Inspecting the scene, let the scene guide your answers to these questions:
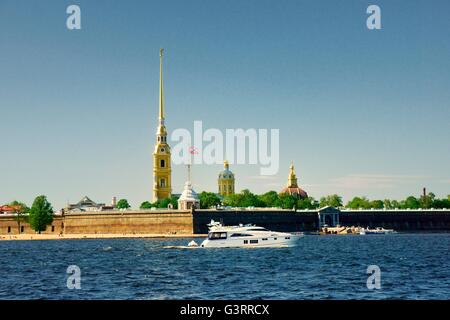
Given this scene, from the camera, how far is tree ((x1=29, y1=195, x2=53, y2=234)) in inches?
5167

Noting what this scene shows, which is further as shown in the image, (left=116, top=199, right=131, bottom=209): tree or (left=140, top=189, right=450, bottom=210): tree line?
(left=116, top=199, right=131, bottom=209): tree

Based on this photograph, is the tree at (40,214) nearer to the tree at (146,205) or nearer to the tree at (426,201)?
the tree at (146,205)

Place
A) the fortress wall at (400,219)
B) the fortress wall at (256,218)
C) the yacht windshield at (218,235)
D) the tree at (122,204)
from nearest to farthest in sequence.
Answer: the yacht windshield at (218,235) < the fortress wall at (256,218) < the fortress wall at (400,219) < the tree at (122,204)

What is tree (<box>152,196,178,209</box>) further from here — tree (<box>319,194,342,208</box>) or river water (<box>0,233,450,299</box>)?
river water (<box>0,233,450,299</box>)

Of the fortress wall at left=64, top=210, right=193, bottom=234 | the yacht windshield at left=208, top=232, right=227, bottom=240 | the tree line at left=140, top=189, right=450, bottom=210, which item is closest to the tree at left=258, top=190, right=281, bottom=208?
the tree line at left=140, top=189, right=450, bottom=210

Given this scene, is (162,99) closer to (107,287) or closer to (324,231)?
(324,231)

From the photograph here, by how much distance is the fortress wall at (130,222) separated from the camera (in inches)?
4811

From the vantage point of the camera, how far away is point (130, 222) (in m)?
126

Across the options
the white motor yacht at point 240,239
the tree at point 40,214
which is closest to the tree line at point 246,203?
the tree at point 40,214

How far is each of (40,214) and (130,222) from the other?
56.4 ft

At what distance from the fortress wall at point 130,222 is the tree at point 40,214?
3.34m

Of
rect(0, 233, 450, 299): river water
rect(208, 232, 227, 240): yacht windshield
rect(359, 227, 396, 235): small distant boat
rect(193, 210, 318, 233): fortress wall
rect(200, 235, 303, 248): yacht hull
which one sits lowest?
rect(359, 227, 396, 235): small distant boat

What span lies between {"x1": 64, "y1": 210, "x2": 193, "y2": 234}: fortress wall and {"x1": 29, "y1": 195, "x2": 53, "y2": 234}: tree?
3337mm

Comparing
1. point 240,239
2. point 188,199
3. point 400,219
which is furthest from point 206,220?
point 240,239
